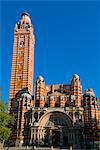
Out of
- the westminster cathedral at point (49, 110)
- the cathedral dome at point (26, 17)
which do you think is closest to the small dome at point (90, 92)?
the westminster cathedral at point (49, 110)

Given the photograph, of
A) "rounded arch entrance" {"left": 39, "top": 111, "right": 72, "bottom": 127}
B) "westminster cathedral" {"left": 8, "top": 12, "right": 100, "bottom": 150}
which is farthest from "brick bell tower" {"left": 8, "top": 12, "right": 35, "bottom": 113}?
"rounded arch entrance" {"left": 39, "top": 111, "right": 72, "bottom": 127}

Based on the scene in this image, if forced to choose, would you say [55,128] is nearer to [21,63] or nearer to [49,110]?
[49,110]

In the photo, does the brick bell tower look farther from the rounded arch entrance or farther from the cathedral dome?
the rounded arch entrance

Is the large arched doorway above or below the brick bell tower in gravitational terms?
below

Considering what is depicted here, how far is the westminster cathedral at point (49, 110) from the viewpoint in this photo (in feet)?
194

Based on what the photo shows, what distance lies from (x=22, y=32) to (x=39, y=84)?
721 inches

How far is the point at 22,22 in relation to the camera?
82625 mm

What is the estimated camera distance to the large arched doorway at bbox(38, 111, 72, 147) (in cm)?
5947

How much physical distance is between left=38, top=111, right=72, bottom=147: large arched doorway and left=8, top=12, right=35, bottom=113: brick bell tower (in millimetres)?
11597

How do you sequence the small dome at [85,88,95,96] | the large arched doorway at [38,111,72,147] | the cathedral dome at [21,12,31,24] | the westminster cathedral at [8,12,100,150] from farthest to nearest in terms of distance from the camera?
1. the cathedral dome at [21,12,31,24]
2. the small dome at [85,88,95,96]
3. the large arched doorway at [38,111,72,147]
4. the westminster cathedral at [8,12,100,150]

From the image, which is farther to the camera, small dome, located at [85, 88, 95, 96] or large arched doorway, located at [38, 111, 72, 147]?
small dome, located at [85, 88, 95, 96]

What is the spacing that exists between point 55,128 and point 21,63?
2228 centimetres

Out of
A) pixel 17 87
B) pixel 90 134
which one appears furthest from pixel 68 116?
pixel 17 87

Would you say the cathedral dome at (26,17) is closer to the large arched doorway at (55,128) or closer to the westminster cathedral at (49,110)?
the westminster cathedral at (49,110)
